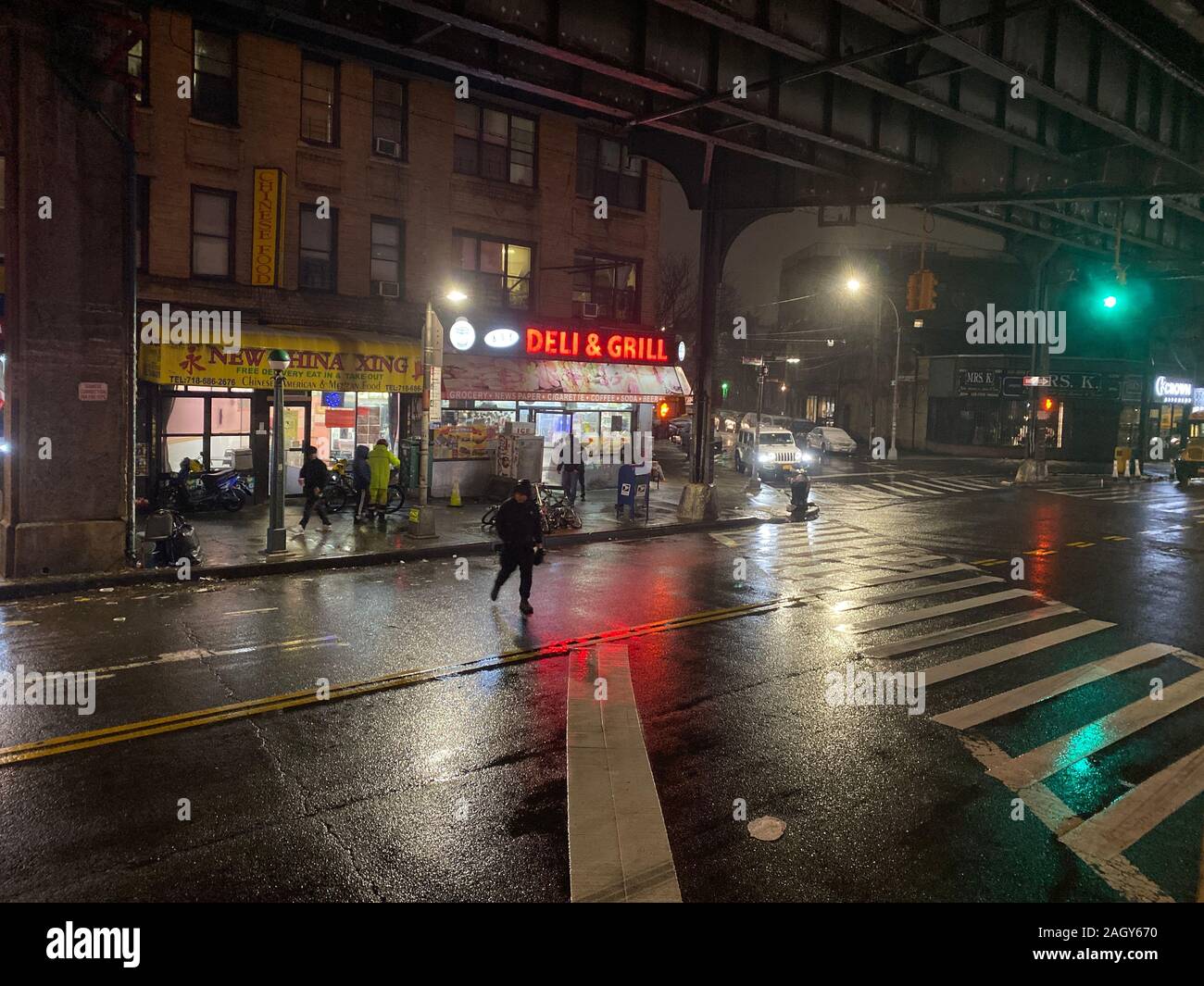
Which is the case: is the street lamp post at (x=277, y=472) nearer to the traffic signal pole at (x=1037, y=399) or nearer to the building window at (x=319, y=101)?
the building window at (x=319, y=101)

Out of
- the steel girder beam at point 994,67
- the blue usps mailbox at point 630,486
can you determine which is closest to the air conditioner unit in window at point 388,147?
the blue usps mailbox at point 630,486

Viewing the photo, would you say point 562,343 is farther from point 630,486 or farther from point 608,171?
point 630,486

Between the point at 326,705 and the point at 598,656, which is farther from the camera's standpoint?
the point at 598,656

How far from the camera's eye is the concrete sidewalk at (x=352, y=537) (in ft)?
44.2

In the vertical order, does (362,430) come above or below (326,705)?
above

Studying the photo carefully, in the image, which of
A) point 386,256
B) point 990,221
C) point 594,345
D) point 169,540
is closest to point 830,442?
point 594,345

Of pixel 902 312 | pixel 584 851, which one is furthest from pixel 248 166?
pixel 902 312

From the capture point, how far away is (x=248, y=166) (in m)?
20.2

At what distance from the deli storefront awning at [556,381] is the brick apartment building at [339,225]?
0.14 metres

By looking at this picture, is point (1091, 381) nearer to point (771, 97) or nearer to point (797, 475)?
point (797, 475)

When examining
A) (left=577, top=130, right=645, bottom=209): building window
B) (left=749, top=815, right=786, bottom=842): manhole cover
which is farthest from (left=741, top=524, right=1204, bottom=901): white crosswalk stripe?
(left=577, top=130, right=645, bottom=209): building window

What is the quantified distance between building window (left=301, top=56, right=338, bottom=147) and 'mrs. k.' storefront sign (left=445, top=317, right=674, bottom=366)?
5.32 m
